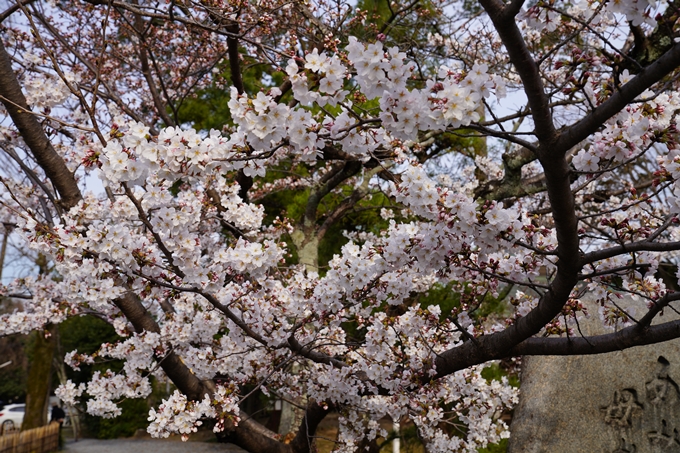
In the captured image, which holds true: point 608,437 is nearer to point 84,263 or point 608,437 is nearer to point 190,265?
point 190,265

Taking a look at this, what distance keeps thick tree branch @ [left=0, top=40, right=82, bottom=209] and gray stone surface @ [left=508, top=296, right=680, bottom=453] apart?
4.13 metres

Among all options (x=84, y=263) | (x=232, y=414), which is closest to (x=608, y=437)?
(x=232, y=414)

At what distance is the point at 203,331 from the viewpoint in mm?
4316

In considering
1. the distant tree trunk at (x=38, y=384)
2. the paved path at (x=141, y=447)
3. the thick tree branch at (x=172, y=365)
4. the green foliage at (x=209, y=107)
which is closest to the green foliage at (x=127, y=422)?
the paved path at (x=141, y=447)

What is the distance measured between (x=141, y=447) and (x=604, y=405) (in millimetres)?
12221

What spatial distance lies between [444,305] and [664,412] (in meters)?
4.34

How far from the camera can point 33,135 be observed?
327 centimetres

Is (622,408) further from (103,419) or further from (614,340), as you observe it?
(103,419)

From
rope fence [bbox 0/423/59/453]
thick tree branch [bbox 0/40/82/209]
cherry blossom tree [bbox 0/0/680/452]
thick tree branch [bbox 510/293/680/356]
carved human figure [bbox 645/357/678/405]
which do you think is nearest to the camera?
cherry blossom tree [bbox 0/0/680/452]

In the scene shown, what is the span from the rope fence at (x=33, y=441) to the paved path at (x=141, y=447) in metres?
0.67

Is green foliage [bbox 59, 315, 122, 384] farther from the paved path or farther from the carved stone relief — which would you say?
the carved stone relief

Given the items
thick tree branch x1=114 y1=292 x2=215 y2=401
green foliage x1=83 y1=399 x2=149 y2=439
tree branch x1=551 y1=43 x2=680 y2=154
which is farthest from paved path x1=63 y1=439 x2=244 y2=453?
tree branch x1=551 y1=43 x2=680 y2=154

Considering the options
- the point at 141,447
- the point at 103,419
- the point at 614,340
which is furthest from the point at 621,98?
the point at 103,419

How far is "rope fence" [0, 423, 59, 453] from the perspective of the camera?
387 inches
